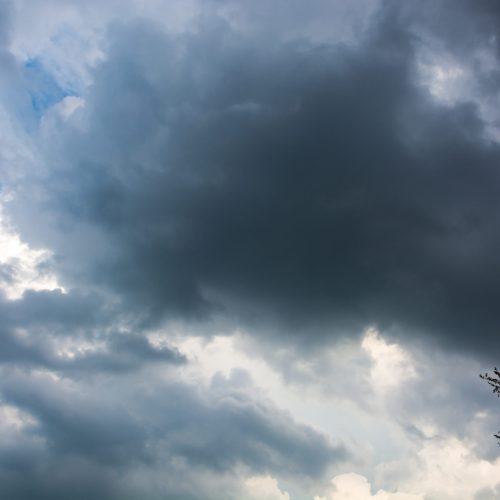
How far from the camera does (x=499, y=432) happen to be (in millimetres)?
57281

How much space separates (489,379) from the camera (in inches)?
2219

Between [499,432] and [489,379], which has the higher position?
[489,379]

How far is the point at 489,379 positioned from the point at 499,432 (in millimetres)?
9239
